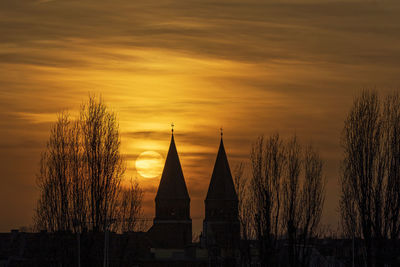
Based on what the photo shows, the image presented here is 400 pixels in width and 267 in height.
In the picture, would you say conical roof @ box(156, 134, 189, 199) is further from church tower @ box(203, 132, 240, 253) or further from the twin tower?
church tower @ box(203, 132, 240, 253)

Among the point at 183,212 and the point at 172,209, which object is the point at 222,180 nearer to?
the point at 172,209

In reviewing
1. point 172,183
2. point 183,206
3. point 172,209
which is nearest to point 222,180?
point 172,183

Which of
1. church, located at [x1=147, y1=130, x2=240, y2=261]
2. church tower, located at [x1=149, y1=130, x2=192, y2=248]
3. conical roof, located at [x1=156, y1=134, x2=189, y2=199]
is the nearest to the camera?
church, located at [x1=147, y1=130, x2=240, y2=261]

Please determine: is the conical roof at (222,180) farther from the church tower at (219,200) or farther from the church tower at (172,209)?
the church tower at (172,209)

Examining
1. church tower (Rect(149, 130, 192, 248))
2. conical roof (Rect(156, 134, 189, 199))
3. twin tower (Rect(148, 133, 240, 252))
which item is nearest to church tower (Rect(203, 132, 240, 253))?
twin tower (Rect(148, 133, 240, 252))

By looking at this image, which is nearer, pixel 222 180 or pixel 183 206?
pixel 222 180

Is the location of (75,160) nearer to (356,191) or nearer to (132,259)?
(356,191)

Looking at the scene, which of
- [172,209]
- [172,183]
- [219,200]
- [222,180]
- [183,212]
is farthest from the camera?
[183,212]

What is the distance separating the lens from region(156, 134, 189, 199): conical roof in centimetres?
10838

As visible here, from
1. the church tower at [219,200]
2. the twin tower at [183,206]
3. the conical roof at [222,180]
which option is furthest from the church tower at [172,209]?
the conical roof at [222,180]

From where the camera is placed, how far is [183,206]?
111812 millimetres

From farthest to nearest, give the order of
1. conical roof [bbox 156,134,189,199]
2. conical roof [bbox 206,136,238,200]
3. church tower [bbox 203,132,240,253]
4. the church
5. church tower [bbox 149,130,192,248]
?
church tower [bbox 149,130,192,248]
conical roof [bbox 156,134,189,199]
the church
conical roof [bbox 206,136,238,200]
church tower [bbox 203,132,240,253]

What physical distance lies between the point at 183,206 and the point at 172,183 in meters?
3.51

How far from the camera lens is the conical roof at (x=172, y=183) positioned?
10838cm
